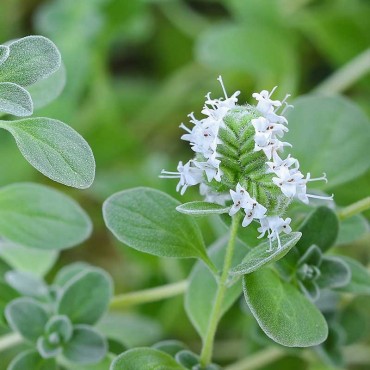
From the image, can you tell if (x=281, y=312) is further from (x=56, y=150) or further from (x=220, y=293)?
(x=56, y=150)

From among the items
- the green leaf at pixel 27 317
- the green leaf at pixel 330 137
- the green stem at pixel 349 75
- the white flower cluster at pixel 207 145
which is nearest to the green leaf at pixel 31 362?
the green leaf at pixel 27 317

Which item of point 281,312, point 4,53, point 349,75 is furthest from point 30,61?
point 349,75

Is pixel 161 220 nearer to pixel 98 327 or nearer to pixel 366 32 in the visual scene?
pixel 98 327

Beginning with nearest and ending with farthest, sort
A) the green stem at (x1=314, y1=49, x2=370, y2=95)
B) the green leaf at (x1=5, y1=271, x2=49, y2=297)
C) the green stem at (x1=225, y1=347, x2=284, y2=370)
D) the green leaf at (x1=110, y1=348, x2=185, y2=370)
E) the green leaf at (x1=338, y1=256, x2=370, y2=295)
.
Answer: the green leaf at (x1=110, y1=348, x2=185, y2=370)
the green leaf at (x1=338, y1=256, x2=370, y2=295)
the green leaf at (x1=5, y1=271, x2=49, y2=297)
the green stem at (x1=225, y1=347, x2=284, y2=370)
the green stem at (x1=314, y1=49, x2=370, y2=95)

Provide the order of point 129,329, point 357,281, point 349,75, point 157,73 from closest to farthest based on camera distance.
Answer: point 357,281
point 129,329
point 349,75
point 157,73

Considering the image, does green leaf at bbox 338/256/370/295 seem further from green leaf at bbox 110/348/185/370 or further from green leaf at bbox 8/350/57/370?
green leaf at bbox 8/350/57/370

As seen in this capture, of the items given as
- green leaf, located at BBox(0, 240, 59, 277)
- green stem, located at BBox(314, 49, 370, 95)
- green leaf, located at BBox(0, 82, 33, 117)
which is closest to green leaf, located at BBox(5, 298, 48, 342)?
green leaf, located at BBox(0, 240, 59, 277)

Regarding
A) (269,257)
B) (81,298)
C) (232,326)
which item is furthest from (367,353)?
(269,257)
